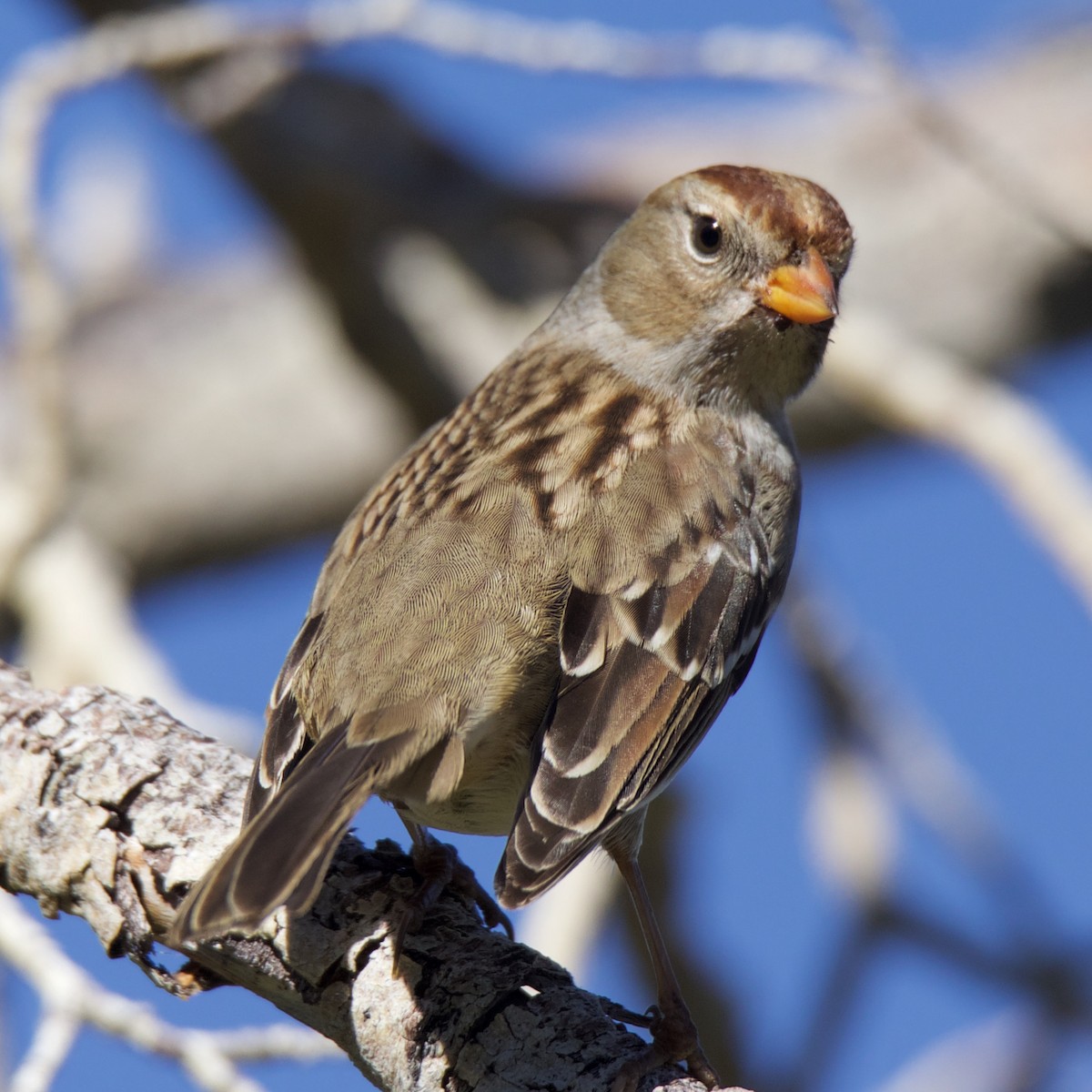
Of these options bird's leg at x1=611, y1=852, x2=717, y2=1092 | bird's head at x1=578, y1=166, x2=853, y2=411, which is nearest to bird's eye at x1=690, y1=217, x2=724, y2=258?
bird's head at x1=578, y1=166, x2=853, y2=411

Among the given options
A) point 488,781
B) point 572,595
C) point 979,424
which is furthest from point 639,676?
point 979,424

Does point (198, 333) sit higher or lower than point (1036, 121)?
lower

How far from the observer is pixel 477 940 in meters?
2.97

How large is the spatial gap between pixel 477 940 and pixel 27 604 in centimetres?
221

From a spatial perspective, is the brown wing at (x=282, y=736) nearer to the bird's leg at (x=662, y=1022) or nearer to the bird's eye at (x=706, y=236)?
the bird's leg at (x=662, y=1022)

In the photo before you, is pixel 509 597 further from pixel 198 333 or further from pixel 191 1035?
pixel 198 333

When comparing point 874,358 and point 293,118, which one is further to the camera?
point 293,118

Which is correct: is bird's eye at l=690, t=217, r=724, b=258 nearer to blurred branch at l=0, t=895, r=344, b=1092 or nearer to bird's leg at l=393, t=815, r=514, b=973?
bird's leg at l=393, t=815, r=514, b=973

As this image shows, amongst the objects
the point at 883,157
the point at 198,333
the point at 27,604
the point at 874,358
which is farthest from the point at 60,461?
the point at 883,157

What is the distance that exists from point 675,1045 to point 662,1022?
85 millimetres

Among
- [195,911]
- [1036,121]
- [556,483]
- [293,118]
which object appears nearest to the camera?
[195,911]

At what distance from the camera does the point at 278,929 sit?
2834 millimetres

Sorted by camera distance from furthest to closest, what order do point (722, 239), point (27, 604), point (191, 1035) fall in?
point (27, 604)
point (722, 239)
point (191, 1035)

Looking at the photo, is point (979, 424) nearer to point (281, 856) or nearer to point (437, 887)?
point (437, 887)
